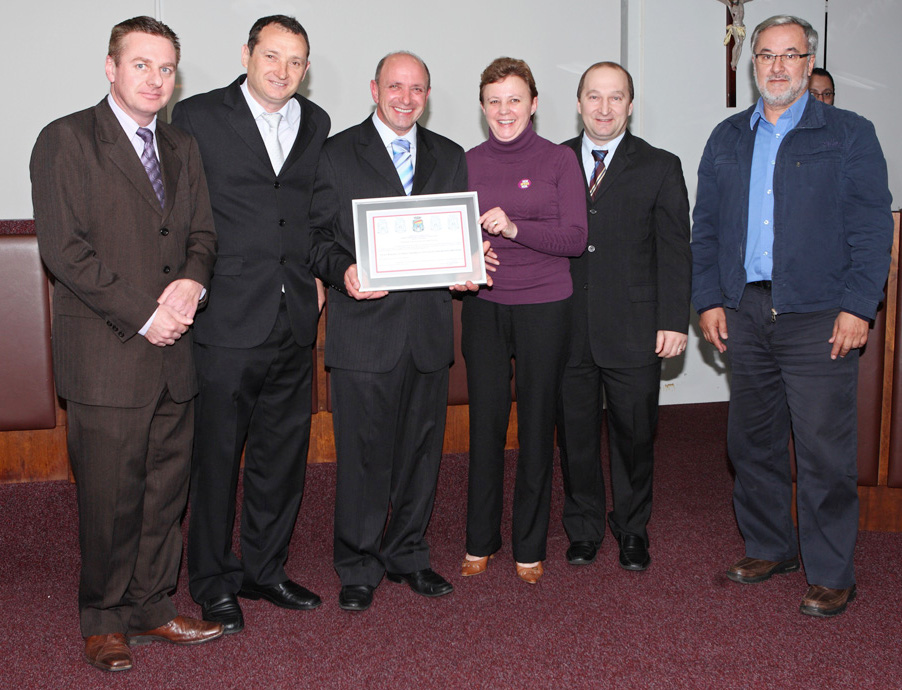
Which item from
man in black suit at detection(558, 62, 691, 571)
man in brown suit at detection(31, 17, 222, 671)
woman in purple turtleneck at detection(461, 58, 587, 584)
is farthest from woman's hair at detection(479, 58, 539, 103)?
man in brown suit at detection(31, 17, 222, 671)

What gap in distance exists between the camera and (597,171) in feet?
9.21

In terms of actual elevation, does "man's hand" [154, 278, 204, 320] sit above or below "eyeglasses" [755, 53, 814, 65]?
below

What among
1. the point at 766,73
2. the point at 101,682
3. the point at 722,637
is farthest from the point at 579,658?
the point at 766,73

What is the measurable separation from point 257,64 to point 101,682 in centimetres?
176

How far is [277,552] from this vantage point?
2680 mm

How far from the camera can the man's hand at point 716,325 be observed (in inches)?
112

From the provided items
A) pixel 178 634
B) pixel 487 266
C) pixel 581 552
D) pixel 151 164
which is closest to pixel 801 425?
pixel 581 552

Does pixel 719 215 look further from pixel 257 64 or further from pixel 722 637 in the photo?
pixel 257 64

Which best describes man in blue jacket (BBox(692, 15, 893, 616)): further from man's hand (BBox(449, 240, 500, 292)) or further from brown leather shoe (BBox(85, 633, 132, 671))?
brown leather shoe (BBox(85, 633, 132, 671))

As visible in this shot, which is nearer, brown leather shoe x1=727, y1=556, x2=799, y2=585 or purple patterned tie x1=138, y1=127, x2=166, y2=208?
purple patterned tie x1=138, y1=127, x2=166, y2=208

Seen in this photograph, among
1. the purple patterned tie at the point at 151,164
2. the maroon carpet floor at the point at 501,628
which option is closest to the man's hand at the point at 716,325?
the maroon carpet floor at the point at 501,628

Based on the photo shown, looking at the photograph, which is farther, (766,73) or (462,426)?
(462,426)

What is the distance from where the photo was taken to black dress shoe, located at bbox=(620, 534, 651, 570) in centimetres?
287

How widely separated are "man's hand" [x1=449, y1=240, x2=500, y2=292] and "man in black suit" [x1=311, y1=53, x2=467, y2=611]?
14 centimetres
